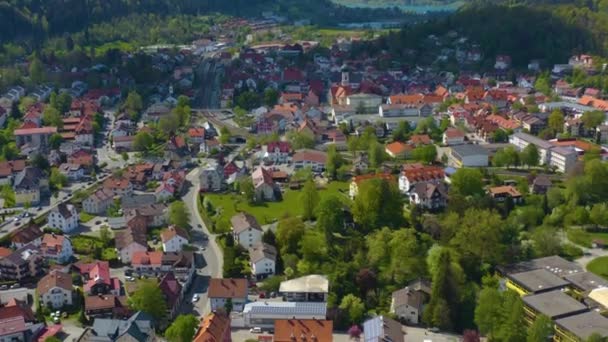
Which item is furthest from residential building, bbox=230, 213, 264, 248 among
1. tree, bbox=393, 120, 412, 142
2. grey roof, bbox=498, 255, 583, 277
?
tree, bbox=393, 120, 412, 142

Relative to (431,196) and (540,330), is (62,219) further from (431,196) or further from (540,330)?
(540,330)

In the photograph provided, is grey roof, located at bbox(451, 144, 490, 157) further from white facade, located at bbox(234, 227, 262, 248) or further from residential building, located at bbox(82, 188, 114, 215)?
residential building, located at bbox(82, 188, 114, 215)

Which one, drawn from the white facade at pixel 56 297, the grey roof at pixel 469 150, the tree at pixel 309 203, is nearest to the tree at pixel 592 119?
the grey roof at pixel 469 150

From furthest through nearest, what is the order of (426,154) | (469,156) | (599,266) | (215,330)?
(426,154)
(469,156)
(599,266)
(215,330)

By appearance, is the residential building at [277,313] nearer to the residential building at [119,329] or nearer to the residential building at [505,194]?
the residential building at [119,329]

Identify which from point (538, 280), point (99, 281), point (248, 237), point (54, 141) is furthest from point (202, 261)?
point (54, 141)
